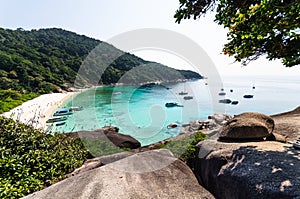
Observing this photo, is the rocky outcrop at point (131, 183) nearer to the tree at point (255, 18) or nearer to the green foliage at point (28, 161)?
the green foliage at point (28, 161)

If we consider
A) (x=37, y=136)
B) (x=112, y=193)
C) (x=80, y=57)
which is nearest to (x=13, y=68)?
(x=80, y=57)

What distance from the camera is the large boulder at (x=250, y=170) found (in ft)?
9.58

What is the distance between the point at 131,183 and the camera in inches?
135

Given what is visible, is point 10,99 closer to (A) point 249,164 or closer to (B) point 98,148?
(B) point 98,148

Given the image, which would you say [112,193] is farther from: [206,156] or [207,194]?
[206,156]

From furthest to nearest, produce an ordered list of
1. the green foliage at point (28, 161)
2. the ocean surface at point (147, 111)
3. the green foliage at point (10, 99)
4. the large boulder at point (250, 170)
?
the green foliage at point (10, 99) → the ocean surface at point (147, 111) → the green foliage at point (28, 161) → the large boulder at point (250, 170)

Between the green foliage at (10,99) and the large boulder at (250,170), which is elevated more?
the green foliage at (10,99)

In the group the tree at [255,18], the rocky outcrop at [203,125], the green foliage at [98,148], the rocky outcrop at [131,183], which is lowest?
the rocky outcrop at [203,125]

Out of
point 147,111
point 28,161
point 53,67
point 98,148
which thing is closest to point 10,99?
point 147,111

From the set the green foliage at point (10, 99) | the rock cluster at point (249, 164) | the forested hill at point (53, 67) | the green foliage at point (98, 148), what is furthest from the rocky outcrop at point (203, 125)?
the green foliage at point (10, 99)

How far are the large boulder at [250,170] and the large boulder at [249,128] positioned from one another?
51 centimetres

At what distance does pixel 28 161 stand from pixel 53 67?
7867cm

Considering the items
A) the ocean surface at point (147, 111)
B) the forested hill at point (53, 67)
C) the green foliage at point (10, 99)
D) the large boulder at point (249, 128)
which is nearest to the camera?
the large boulder at point (249, 128)

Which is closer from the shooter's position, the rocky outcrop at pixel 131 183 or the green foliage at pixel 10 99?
the rocky outcrop at pixel 131 183
